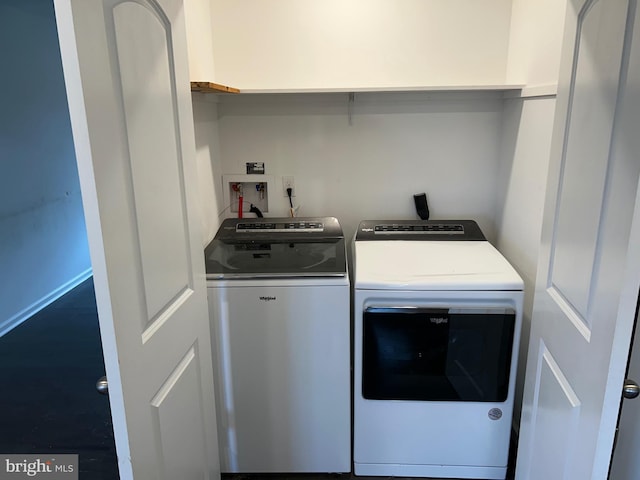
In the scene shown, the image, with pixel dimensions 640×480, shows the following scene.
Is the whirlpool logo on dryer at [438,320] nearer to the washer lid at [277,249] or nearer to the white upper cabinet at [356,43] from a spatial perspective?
the washer lid at [277,249]

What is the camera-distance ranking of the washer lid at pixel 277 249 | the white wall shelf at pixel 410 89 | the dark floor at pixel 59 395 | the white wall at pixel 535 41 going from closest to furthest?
the white wall at pixel 535 41 < the washer lid at pixel 277 249 < the white wall shelf at pixel 410 89 < the dark floor at pixel 59 395

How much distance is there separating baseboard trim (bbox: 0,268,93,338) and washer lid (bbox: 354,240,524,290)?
74.3 inches

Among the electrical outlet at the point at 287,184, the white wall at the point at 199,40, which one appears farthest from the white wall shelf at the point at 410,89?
the electrical outlet at the point at 287,184

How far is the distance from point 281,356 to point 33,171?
2787 mm

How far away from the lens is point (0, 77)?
9.91 ft

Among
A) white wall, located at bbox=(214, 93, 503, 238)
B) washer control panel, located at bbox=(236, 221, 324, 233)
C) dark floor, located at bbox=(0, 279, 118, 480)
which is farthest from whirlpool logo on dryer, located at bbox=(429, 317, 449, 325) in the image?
dark floor, located at bbox=(0, 279, 118, 480)

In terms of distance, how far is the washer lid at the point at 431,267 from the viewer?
1.64 metres

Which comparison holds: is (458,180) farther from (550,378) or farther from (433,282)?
(550,378)

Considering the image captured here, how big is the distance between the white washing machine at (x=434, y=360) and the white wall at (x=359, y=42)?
2.87 ft

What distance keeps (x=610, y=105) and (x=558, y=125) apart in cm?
29

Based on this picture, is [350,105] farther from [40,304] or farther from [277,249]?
[40,304]

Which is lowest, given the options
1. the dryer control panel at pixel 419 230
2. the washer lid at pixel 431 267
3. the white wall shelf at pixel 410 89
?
the washer lid at pixel 431 267

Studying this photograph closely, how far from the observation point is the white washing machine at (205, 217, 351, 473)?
1.69 m

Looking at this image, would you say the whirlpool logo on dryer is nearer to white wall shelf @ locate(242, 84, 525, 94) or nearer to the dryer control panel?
the dryer control panel
